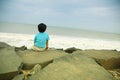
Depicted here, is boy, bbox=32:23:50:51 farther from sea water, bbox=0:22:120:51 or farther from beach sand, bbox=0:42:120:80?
sea water, bbox=0:22:120:51

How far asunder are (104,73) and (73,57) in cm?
94

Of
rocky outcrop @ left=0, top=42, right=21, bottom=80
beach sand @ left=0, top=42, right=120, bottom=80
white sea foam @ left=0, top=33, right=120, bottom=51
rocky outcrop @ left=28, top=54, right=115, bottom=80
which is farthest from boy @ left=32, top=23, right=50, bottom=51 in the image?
white sea foam @ left=0, top=33, right=120, bottom=51

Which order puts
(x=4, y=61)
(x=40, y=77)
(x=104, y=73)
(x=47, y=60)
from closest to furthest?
(x=40, y=77) → (x=104, y=73) → (x=4, y=61) → (x=47, y=60)

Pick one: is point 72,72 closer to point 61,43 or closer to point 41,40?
point 41,40

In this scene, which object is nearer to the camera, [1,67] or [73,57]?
[1,67]

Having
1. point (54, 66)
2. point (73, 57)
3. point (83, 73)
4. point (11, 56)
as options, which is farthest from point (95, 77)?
point (11, 56)

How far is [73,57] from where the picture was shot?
381cm

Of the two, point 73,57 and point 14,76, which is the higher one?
point 73,57

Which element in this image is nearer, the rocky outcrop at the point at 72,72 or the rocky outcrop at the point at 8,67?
the rocky outcrop at the point at 72,72

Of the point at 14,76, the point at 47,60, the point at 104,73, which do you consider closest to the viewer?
the point at 104,73

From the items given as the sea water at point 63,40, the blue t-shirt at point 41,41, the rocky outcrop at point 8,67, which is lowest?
the sea water at point 63,40

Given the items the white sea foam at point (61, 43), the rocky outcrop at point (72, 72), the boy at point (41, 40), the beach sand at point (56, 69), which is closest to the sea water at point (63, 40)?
the white sea foam at point (61, 43)

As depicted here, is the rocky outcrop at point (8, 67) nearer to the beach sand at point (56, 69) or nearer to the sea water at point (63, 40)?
the beach sand at point (56, 69)

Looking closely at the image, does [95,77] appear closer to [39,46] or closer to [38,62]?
[38,62]
